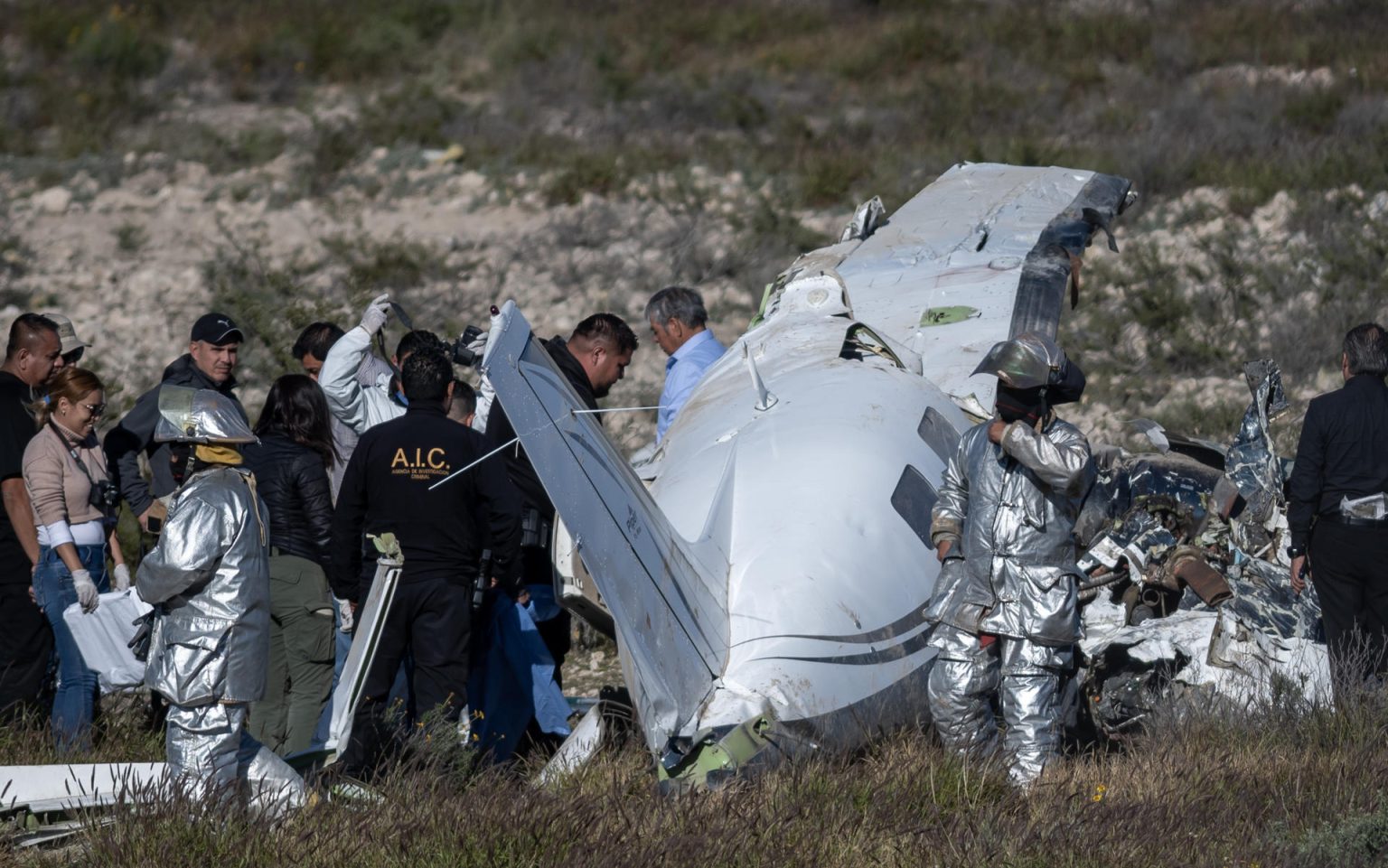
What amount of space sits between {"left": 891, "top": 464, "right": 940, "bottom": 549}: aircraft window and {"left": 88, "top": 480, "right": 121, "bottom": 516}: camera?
3981 millimetres

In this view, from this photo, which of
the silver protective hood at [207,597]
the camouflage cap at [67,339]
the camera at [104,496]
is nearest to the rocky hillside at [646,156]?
the camouflage cap at [67,339]

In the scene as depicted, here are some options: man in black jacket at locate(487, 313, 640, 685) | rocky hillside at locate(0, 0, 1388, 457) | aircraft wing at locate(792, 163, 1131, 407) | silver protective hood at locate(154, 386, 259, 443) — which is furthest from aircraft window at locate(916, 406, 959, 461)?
rocky hillside at locate(0, 0, 1388, 457)

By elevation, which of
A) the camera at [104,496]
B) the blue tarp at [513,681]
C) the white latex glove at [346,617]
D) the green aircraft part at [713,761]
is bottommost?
the blue tarp at [513,681]

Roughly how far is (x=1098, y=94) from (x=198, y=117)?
1400 cm

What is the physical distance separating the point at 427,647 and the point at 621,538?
1880 mm

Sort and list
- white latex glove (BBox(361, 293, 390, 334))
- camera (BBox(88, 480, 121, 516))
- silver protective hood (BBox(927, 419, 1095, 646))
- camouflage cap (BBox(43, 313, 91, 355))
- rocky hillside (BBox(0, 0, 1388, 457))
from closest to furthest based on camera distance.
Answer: silver protective hood (BBox(927, 419, 1095, 646)) → camera (BBox(88, 480, 121, 516)) → camouflage cap (BBox(43, 313, 91, 355)) → white latex glove (BBox(361, 293, 390, 334)) → rocky hillside (BBox(0, 0, 1388, 457))

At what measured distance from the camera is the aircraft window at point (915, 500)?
24.2 feet

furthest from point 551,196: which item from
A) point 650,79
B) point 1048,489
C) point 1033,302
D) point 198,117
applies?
point 1048,489

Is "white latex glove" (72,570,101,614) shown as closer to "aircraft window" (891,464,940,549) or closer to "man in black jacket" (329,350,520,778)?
"man in black jacket" (329,350,520,778)

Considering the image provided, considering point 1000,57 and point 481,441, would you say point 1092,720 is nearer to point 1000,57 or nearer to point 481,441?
point 481,441

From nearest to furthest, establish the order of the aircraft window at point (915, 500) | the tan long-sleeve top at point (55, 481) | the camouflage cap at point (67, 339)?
the aircraft window at point (915, 500)
the tan long-sleeve top at point (55, 481)
the camouflage cap at point (67, 339)

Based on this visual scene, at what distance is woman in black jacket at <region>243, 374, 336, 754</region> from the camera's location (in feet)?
25.9

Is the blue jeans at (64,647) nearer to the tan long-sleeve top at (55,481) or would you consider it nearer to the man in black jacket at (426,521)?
the tan long-sleeve top at (55,481)

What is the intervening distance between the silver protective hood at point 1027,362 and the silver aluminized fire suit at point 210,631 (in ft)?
10.1
